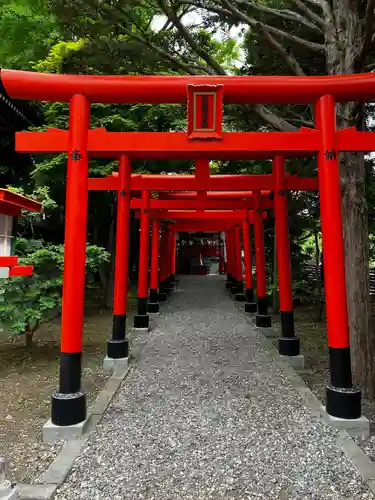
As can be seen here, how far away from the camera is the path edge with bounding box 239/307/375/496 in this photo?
3.15 m

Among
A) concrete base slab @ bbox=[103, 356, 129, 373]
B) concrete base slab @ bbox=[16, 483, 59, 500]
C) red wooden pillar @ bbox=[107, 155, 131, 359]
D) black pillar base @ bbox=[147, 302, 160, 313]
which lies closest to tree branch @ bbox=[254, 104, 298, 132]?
red wooden pillar @ bbox=[107, 155, 131, 359]

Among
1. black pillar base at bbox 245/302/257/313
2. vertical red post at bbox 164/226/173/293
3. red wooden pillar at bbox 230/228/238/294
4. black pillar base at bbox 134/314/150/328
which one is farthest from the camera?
vertical red post at bbox 164/226/173/293

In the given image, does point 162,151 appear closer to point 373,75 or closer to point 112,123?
point 373,75

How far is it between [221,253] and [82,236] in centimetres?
2315

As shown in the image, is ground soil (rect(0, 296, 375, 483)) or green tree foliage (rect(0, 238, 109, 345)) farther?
green tree foliage (rect(0, 238, 109, 345))

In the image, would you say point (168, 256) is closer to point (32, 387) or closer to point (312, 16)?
point (32, 387)

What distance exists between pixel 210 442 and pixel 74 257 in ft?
7.74

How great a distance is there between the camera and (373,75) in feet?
13.4

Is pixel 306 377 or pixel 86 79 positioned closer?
pixel 86 79

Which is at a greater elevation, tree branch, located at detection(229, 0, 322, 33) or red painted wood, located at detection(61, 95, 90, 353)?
tree branch, located at detection(229, 0, 322, 33)

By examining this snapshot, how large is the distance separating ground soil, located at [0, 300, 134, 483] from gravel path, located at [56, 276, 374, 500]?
498 millimetres

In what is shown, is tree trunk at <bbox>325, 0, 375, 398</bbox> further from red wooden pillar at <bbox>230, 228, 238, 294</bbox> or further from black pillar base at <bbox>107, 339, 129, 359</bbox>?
red wooden pillar at <bbox>230, 228, 238, 294</bbox>

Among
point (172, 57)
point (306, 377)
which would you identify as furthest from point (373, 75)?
point (306, 377)

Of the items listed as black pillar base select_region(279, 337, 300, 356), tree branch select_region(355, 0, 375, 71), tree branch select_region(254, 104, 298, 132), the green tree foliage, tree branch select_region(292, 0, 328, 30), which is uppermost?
tree branch select_region(292, 0, 328, 30)
